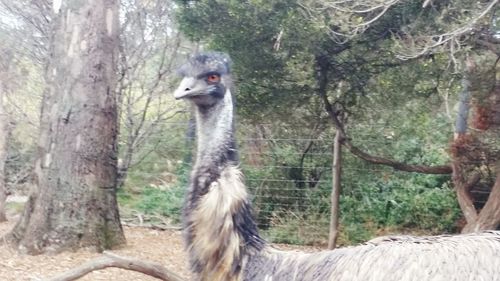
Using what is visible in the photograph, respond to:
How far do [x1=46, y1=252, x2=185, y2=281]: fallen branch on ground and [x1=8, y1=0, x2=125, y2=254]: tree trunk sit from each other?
5.48ft

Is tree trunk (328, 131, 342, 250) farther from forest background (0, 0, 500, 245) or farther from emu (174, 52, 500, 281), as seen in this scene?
emu (174, 52, 500, 281)

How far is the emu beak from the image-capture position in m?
3.03

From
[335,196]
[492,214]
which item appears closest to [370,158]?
[335,196]

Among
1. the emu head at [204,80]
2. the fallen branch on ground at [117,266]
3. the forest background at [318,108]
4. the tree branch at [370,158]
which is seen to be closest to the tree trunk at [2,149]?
the forest background at [318,108]

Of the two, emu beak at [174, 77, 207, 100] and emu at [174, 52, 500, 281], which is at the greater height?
emu beak at [174, 77, 207, 100]

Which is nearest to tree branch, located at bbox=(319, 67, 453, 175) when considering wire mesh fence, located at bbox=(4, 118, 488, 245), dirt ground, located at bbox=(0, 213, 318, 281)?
wire mesh fence, located at bbox=(4, 118, 488, 245)

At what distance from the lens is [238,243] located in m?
2.96

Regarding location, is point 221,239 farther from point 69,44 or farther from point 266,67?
point 69,44

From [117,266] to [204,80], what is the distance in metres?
1.96

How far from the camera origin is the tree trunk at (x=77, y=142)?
20.7ft

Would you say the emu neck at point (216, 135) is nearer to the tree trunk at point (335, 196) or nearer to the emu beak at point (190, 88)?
the emu beak at point (190, 88)

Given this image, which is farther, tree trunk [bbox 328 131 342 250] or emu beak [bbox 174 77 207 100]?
tree trunk [bbox 328 131 342 250]

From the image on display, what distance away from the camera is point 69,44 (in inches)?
253

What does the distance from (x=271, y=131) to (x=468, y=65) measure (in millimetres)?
3054
